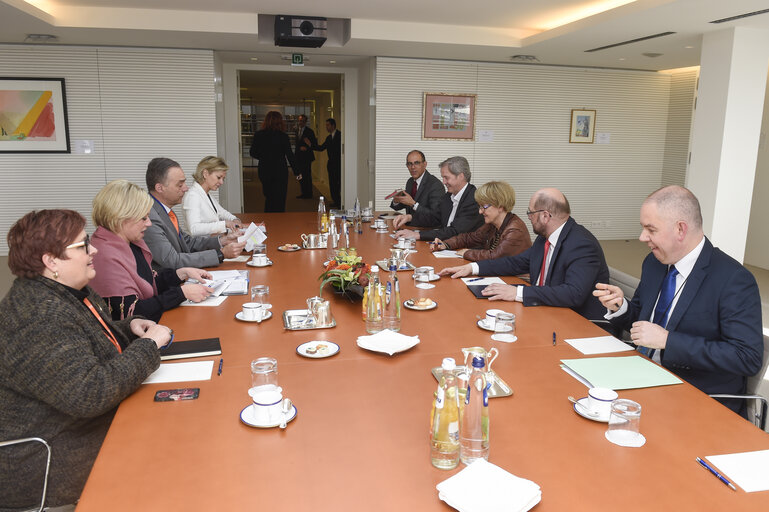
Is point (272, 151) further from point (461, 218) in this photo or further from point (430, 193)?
point (461, 218)

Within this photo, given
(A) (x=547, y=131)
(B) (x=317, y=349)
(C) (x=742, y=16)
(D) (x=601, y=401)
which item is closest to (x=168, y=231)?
(B) (x=317, y=349)

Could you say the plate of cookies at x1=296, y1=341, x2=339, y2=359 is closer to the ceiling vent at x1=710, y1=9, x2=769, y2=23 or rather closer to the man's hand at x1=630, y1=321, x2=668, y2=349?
the man's hand at x1=630, y1=321, x2=668, y2=349

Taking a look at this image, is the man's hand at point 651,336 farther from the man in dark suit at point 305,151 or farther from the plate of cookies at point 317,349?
the man in dark suit at point 305,151

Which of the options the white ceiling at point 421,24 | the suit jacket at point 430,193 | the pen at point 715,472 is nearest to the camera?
the pen at point 715,472

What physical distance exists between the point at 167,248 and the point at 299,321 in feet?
4.84

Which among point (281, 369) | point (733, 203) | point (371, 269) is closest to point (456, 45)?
point (733, 203)

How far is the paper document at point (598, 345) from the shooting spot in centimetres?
228

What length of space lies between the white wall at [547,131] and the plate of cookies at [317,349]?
240 inches

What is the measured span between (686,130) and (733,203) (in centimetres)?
373

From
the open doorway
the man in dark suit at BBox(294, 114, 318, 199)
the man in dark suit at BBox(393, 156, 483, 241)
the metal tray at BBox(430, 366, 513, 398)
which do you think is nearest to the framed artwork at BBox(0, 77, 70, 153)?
the open doorway

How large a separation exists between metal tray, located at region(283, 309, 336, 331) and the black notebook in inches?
13.6

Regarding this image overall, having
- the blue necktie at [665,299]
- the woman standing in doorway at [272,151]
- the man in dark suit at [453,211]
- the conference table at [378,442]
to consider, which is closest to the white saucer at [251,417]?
the conference table at [378,442]

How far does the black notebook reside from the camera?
2162 mm

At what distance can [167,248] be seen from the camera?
361 centimetres
